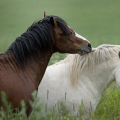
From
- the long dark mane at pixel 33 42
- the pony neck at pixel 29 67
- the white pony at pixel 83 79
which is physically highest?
the long dark mane at pixel 33 42

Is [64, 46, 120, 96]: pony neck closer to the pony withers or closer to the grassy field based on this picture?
the pony withers

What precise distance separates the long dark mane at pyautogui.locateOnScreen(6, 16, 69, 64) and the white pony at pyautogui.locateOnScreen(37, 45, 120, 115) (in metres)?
0.81

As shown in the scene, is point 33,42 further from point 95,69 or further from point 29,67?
point 95,69

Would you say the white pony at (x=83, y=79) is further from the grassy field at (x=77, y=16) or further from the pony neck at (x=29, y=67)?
the grassy field at (x=77, y=16)

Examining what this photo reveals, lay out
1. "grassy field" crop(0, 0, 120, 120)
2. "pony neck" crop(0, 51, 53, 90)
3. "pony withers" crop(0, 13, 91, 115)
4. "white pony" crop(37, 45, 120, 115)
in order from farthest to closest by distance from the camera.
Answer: "grassy field" crop(0, 0, 120, 120), "white pony" crop(37, 45, 120, 115), "pony neck" crop(0, 51, 53, 90), "pony withers" crop(0, 13, 91, 115)

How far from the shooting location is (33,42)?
3.21 meters

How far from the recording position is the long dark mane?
3.16 meters

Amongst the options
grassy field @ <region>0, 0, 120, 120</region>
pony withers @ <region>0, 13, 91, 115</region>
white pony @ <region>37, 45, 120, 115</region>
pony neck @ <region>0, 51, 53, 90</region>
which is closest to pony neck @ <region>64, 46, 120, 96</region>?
white pony @ <region>37, 45, 120, 115</region>

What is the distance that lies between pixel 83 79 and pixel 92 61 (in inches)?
13.4

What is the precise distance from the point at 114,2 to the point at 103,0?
10.1 feet

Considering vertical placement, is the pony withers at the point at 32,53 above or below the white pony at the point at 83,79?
above

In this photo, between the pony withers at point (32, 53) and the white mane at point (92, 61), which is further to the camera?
the white mane at point (92, 61)

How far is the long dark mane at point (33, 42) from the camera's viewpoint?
316cm

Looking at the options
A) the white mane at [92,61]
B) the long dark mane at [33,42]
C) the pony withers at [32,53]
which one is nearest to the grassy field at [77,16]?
the white mane at [92,61]
